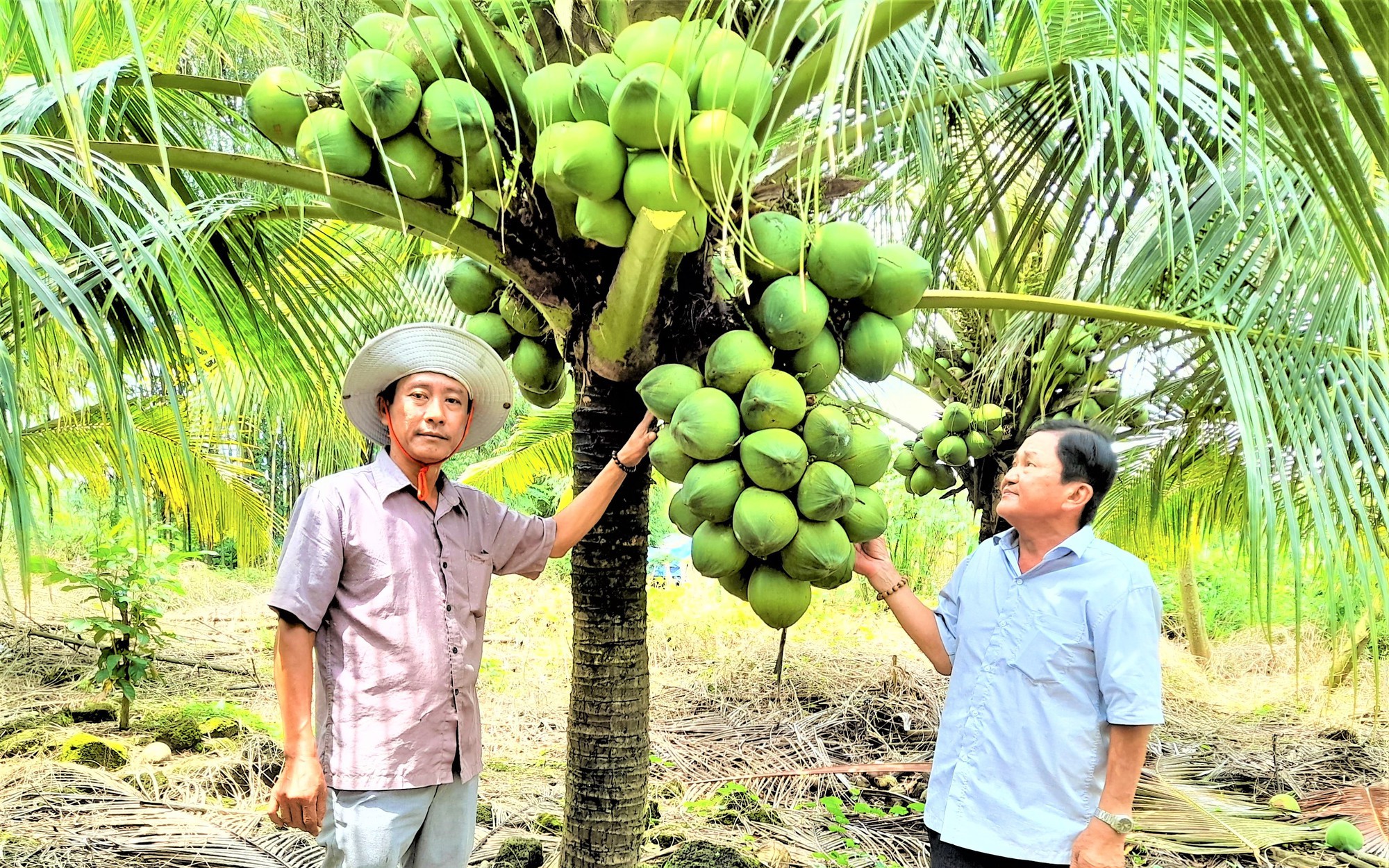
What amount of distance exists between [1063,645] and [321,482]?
1556mm

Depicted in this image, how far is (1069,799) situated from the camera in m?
1.97

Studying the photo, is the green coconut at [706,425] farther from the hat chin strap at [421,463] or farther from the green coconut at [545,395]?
the green coconut at [545,395]

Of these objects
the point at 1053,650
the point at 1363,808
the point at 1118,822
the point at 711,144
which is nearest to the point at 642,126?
the point at 711,144

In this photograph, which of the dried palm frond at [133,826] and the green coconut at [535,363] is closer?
the green coconut at [535,363]

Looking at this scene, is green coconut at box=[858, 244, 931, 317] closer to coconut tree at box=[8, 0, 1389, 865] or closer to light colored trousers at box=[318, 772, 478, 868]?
coconut tree at box=[8, 0, 1389, 865]

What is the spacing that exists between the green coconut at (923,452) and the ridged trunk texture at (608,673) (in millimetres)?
3389

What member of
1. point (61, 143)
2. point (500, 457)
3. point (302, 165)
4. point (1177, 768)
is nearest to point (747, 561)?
point (302, 165)

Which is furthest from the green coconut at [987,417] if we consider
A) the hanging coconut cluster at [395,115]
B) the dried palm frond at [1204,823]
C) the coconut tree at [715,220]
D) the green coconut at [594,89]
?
the green coconut at [594,89]

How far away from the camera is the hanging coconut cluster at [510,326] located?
7.66 ft

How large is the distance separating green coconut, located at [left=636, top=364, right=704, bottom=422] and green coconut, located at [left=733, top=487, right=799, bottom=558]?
23 cm

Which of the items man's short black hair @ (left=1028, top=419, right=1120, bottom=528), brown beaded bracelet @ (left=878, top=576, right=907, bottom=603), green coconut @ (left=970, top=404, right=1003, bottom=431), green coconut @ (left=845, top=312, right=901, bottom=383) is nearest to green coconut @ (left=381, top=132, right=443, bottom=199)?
green coconut @ (left=845, top=312, right=901, bottom=383)

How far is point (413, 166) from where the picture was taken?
187 centimetres

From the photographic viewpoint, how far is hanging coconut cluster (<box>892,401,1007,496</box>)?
511 centimetres

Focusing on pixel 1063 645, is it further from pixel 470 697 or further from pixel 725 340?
pixel 470 697
